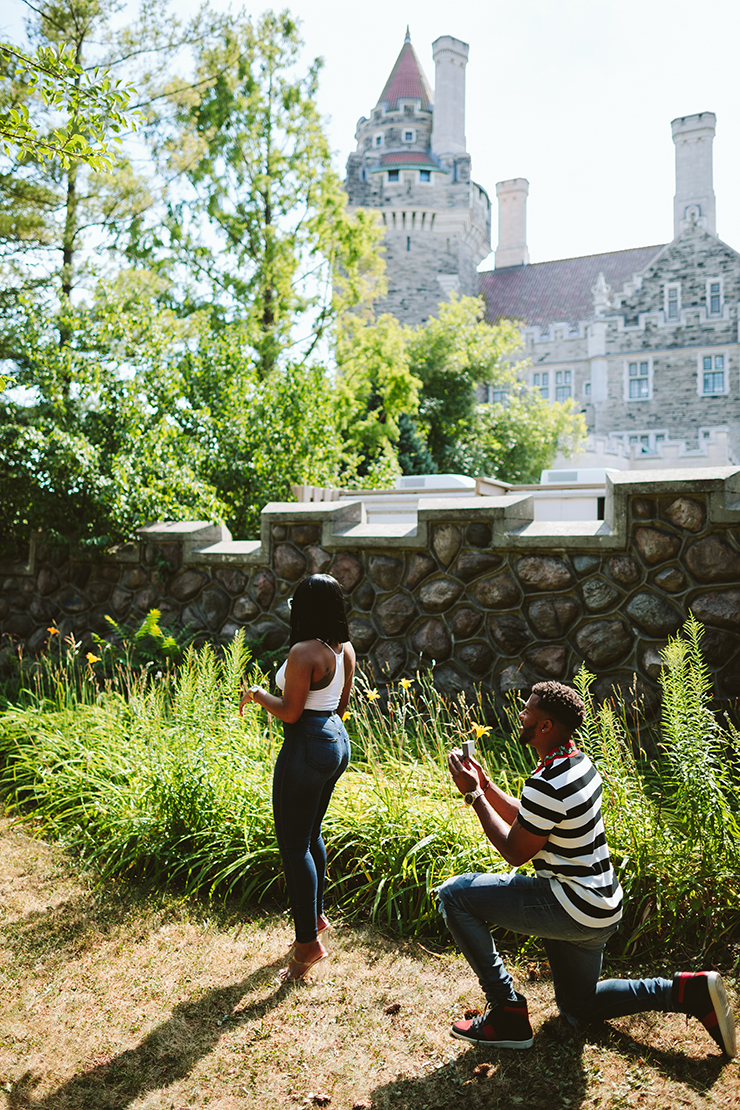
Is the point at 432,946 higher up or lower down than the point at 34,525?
lower down

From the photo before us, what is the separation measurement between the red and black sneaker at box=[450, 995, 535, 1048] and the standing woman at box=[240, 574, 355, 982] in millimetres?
824

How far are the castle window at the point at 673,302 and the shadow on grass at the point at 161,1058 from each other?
37.3 m

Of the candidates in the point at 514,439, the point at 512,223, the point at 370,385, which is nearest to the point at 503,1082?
the point at 370,385

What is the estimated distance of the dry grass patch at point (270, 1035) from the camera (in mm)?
2662

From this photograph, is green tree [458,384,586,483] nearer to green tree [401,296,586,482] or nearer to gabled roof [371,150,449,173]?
green tree [401,296,586,482]

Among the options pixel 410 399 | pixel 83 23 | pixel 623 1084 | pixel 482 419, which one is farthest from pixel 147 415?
pixel 482 419

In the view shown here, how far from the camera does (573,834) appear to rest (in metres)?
2.69

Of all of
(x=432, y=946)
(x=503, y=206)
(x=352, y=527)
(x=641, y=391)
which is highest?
(x=503, y=206)

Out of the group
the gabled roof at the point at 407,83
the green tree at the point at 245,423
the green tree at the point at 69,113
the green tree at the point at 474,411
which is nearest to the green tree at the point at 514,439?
the green tree at the point at 474,411

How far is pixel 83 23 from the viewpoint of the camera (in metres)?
10.4

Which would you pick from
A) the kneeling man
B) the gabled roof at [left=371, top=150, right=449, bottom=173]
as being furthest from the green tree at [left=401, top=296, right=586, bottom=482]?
the kneeling man

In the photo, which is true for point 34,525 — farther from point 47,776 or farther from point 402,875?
point 402,875

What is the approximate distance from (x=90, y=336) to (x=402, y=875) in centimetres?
700

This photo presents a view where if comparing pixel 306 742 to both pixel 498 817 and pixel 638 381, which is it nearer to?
pixel 498 817
